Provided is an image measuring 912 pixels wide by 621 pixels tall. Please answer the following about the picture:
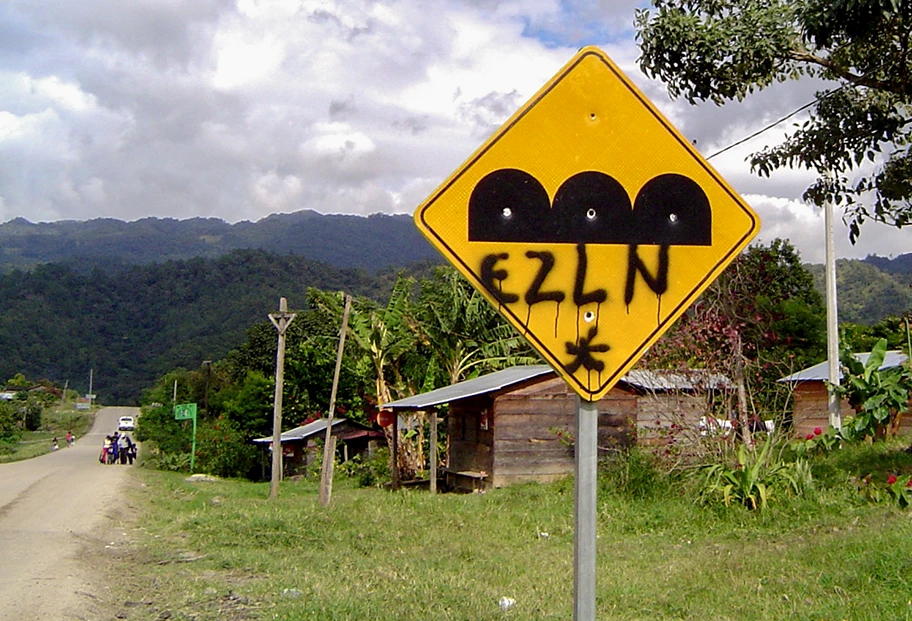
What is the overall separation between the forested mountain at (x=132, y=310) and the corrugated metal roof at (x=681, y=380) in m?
74.7

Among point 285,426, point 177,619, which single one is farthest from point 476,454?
point 285,426

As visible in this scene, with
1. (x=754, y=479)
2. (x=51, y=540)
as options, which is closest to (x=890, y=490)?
(x=754, y=479)

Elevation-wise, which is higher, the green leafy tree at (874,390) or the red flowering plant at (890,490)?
the green leafy tree at (874,390)

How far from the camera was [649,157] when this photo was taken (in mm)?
3117

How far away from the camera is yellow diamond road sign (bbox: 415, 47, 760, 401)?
3.00m

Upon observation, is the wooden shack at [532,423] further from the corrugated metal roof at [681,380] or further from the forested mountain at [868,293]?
the forested mountain at [868,293]

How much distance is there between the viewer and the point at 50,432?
7838cm

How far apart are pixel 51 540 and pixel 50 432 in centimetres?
7221

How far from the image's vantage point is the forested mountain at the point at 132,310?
9519 centimetres

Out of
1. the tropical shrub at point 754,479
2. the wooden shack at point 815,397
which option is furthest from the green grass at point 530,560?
the wooden shack at point 815,397

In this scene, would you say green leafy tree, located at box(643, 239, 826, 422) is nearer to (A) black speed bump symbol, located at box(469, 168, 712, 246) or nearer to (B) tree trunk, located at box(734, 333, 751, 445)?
(B) tree trunk, located at box(734, 333, 751, 445)

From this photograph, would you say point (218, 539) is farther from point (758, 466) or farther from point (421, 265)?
point (421, 265)

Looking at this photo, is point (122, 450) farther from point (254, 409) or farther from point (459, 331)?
point (459, 331)

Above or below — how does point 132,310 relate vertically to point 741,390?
above
